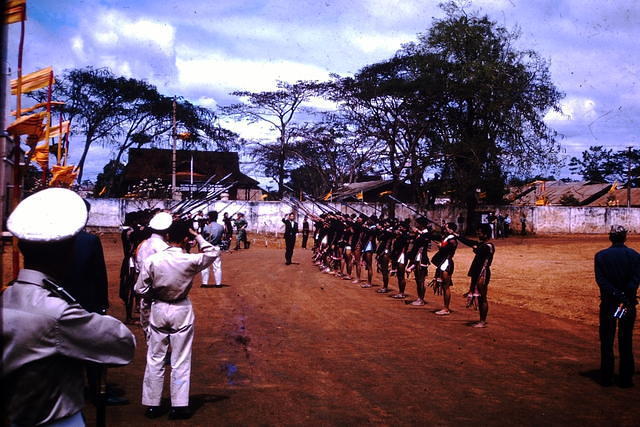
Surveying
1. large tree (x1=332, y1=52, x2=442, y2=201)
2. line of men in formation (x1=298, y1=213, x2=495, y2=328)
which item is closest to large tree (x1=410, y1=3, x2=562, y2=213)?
large tree (x1=332, y1=52, x2=442, y2=201)

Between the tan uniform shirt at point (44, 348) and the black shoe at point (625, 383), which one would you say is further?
the black shoe at point (625, 383)

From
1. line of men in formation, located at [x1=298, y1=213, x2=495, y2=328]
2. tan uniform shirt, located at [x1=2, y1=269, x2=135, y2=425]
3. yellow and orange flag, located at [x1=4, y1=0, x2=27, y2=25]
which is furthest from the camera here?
line of men in formation, located at [x1=298, y1=213, x2=495, y2=328]

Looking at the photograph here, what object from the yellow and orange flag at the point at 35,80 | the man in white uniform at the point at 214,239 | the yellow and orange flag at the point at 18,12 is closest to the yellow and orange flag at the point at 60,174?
the yellow and orange flag at the point at 35,80

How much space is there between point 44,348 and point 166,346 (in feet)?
12.4

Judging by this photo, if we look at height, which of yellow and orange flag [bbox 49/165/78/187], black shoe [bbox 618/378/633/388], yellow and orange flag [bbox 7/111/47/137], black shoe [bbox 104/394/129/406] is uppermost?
yellow and orange flag [bbox 7/111/47/137]

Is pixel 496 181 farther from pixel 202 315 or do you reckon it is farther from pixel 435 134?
pixel 202 315

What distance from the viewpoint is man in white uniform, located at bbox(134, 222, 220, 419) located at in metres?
5.85

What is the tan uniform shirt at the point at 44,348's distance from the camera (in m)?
2.22

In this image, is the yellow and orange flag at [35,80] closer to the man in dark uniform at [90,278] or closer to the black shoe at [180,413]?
the man in dark uniform at [90,278]

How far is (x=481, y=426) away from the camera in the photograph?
18.9 feet

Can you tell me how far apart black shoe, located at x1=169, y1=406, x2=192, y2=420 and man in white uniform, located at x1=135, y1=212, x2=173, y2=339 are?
80 cm

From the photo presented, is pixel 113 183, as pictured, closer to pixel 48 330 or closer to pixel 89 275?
pixel 89 275

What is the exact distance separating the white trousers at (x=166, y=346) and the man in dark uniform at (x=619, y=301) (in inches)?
193

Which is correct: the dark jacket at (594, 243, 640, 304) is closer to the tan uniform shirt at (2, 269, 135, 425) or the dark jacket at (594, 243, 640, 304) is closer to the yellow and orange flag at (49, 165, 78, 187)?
the tan uniform shirt at (2, 269, 135, 425)
